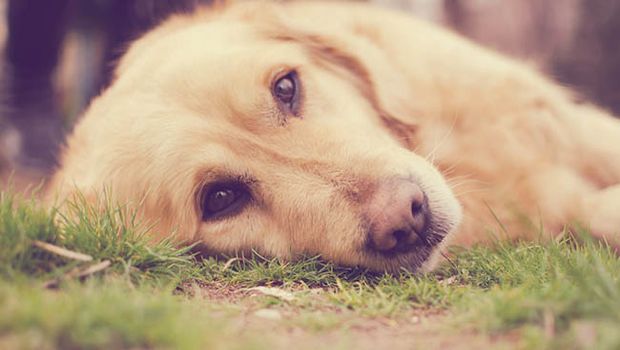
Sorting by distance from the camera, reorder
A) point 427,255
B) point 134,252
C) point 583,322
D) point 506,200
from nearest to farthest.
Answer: point 583,322, point 134,252, point 427,255, point 506,200

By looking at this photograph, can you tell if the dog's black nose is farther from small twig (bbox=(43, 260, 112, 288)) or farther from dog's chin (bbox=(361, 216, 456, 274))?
small twig (bbox=(43, 260, 112, 288))

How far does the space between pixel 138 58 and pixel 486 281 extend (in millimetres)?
2206

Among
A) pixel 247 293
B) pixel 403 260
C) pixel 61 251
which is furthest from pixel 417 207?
pixel 61 251

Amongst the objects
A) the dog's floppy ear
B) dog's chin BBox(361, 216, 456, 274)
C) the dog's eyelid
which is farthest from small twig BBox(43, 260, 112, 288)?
the dog's floppy ear

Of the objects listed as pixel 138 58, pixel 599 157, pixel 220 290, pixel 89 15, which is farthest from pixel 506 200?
pixel 89 15

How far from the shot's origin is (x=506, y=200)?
3.27 m

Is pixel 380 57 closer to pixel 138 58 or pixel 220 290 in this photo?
pixel 138 58

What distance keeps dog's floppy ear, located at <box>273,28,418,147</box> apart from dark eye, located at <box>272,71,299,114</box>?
0.42 m

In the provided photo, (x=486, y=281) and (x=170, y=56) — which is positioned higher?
(x=170, y=56)

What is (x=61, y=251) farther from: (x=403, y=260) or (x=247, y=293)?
(x=403, y=260)

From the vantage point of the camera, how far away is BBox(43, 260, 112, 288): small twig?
198 cm

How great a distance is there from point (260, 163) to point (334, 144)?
1.10 ft

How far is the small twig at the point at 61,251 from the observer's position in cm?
216

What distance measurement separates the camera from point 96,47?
7344 millimetres
